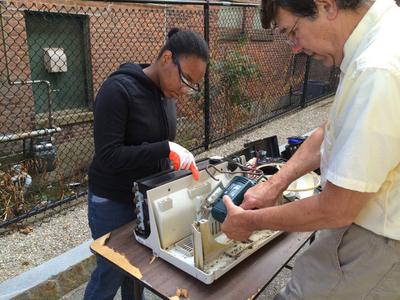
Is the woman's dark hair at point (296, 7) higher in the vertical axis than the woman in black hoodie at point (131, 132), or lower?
higher


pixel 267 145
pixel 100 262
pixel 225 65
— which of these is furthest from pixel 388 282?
pixel 225 65

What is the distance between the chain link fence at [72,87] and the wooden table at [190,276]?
208 centimetres

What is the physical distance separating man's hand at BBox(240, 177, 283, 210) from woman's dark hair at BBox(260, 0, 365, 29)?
68 centimetres

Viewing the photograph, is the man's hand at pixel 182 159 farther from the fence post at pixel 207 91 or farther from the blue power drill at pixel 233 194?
the fence post at pixel 207 91

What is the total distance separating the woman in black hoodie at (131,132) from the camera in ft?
4.93

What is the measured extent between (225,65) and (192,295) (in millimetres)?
4752

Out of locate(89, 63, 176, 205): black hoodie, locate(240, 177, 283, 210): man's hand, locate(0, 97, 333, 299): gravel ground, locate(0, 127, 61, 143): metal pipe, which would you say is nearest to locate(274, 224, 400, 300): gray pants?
locate(240, 177, 283, 210): man's hand

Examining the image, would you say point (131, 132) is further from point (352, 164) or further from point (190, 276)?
point (352, 164)

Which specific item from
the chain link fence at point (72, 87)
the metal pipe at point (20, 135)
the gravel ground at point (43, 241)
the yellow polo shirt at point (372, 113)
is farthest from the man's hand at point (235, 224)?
the metal pipe at point (20, 135)

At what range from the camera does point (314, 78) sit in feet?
30.9

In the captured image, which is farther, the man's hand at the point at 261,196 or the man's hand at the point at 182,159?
the man's hand at the point at 182,159

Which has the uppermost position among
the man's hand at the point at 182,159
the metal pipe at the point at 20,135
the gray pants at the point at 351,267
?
the man's hand at the point at 182,159

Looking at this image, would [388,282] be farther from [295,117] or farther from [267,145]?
[295,117]

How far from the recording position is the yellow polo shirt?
76 centimetres
